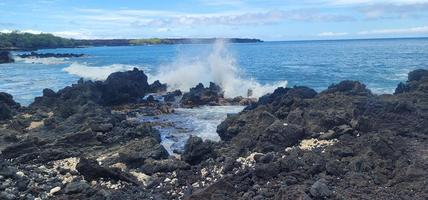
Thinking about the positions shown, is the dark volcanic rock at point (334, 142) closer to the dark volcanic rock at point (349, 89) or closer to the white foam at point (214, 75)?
the dark volcanic rock at point (349, 89)

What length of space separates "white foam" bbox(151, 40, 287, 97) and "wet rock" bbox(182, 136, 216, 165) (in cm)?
2141

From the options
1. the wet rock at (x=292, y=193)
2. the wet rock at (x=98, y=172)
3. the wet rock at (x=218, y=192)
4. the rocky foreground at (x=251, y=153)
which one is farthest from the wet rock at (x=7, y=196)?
the wet rock at (x=292, y=193)

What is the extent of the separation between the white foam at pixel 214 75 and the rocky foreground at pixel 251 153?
16.0m

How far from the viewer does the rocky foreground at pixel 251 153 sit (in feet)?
43.4

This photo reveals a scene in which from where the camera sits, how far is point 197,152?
16703mm

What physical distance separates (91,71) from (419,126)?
52759 millimetres

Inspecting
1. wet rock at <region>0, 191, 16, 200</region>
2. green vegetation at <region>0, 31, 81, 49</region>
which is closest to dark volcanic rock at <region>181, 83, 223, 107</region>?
wet rock at <region>0, 191, 16, 200</region>

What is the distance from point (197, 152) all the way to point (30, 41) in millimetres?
157731

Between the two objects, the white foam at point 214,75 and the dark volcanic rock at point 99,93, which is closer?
the dark volcanic rock at point 99,93

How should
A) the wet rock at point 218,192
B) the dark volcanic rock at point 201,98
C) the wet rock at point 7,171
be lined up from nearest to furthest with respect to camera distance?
the wet rock at point 218,192 → the wet rock at point 7,171 → the dark volcanic rock at point 201,98

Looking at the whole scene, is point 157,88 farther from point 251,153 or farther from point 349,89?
point 251,153

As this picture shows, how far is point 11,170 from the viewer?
1566 centimetres

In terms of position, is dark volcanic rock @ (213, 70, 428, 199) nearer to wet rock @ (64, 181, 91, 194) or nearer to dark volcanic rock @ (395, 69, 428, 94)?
dark volcanic rock @ (395, 69, 428, 94)

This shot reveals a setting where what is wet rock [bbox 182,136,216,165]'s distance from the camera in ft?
54.7
